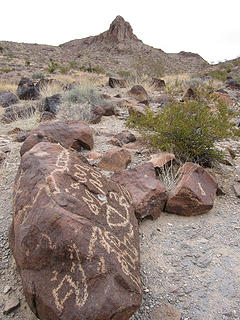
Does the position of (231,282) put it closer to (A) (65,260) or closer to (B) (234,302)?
(B) (234,302)

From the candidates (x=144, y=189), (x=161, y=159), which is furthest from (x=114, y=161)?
(x=144, y=189)

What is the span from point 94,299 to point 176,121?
111 inches

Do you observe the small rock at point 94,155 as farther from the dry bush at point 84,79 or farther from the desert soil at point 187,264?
the dry bush at point 84,79

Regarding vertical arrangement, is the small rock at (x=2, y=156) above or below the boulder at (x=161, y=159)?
below

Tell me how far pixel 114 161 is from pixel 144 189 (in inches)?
34.3

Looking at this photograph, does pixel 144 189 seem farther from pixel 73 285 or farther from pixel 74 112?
pixel 74 112

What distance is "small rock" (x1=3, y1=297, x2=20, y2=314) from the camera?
5.96 ft

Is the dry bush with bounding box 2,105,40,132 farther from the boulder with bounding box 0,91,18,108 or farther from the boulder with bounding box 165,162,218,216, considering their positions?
the boulder with bounding box 165,162,218,216

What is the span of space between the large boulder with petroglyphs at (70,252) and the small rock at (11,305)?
232 mm

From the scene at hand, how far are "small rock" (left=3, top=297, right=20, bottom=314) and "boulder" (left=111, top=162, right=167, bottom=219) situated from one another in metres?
1.30

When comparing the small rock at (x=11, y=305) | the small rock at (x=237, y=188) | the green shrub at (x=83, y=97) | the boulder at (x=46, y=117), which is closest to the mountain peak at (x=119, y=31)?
the green shrub at (x=83, y=97)

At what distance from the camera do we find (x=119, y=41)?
38969 mm

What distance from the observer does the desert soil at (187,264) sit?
1854 mm

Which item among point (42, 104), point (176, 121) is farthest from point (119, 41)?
point (176, 121)
